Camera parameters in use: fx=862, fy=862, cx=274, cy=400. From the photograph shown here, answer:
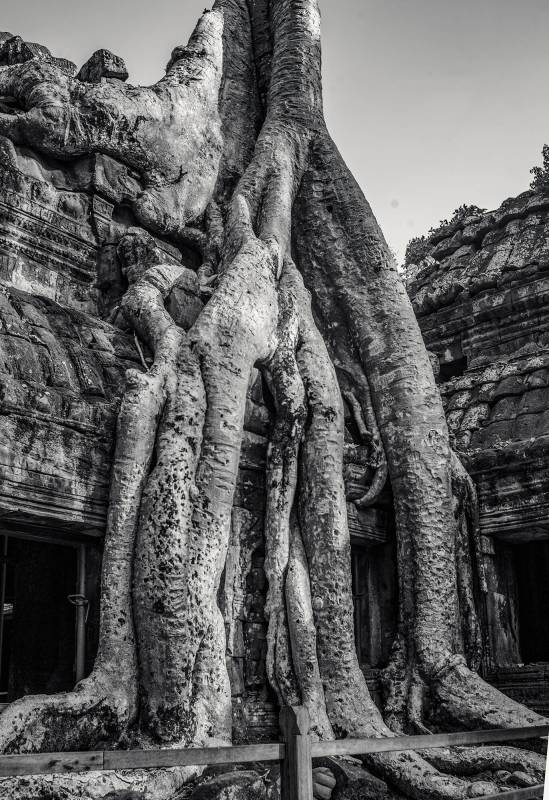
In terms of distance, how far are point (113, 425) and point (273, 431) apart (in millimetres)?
1042

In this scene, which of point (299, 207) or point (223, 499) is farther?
point (299, 207)

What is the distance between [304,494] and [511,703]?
1588 millimetres

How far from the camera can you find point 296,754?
92.7 inches

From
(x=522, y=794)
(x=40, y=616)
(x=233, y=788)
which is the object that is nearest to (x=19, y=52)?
(x=40, y=616)

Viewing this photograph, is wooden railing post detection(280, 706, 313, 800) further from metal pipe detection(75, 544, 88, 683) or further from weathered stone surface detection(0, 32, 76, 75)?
weathered stone surface detection(0, 32, 76, 75)

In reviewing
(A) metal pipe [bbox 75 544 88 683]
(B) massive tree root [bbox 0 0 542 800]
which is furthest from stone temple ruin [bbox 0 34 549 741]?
(B) massive tree root [bbox 0 0 542 800]

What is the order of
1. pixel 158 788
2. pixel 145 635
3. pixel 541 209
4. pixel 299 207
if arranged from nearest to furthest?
pixel 158 788 → pixel 145 635 → pixel 299 207 → pixel 541 209

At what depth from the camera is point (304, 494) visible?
16.1ft

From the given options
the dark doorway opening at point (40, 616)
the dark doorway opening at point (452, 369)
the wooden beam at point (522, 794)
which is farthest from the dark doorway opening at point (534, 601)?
the wooden beam at point (522, 794)

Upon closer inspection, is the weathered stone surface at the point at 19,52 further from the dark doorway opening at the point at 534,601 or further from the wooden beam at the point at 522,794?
the wooden beam at the point at 522,794

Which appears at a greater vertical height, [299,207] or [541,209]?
[541,209]

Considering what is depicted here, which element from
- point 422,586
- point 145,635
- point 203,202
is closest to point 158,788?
point 145,635

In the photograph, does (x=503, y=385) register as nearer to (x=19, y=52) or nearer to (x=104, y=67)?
(x=104, y=67)

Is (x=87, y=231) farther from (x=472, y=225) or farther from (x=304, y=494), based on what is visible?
(x=472, y=225)
